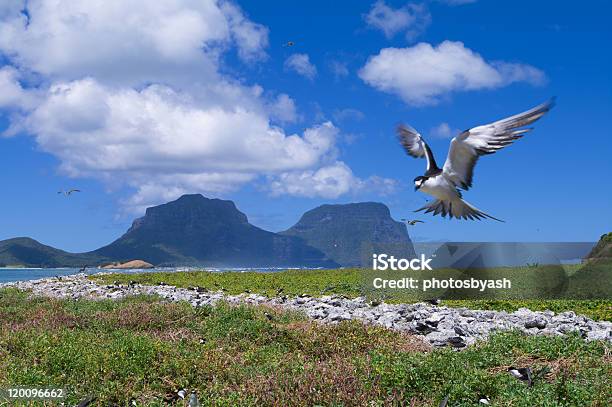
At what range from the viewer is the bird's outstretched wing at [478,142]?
10867mm

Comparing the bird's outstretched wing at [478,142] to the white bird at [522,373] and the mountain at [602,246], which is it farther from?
the mountain at [602,246]

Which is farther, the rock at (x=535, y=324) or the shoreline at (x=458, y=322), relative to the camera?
the rock at (x=535, y=324)

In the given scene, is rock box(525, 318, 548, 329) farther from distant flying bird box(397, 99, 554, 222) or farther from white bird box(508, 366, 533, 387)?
white bird box(508, 366, 533, 387)

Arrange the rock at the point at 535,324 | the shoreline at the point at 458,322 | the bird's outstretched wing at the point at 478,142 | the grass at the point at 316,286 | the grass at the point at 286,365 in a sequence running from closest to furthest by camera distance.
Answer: the grass at the point at 286,365
the bird's outstretched wing at the point at 478,142
the shoreline at the point at 458,322
the rock at the point at 535,324
the grass at the point at 316,286

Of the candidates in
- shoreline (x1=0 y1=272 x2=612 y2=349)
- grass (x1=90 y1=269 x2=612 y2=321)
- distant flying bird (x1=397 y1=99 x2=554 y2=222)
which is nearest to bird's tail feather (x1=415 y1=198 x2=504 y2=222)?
distant flying bird (x1=397 y1=99 x2=554 y2=222)

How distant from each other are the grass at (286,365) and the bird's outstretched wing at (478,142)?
315 centimetres

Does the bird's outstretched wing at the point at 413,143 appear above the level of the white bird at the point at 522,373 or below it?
above

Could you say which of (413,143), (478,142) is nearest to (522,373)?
(478,142)

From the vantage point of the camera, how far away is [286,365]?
880cm

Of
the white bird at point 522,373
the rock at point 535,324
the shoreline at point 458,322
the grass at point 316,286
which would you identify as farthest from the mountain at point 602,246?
the white bird at point 522,373

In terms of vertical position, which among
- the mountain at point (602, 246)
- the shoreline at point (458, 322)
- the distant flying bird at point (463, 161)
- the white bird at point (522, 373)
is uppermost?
the distant flying bird at point (463, 161)

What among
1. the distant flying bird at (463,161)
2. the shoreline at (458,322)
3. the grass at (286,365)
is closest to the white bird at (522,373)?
the grass at (286,365)

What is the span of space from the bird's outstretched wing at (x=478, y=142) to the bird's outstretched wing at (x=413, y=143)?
1.07m

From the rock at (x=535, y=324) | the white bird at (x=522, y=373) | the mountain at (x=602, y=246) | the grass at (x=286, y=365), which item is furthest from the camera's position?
the mountain at (x=602, y=246)
